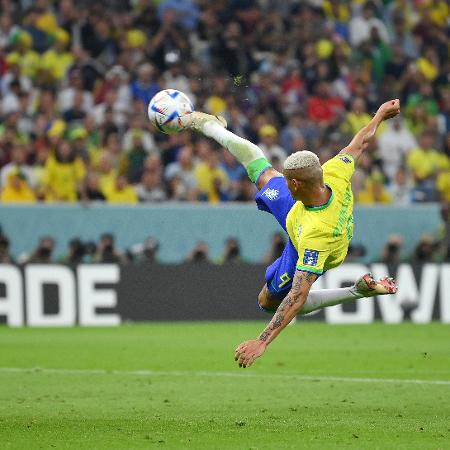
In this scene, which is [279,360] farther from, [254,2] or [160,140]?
[254,2]

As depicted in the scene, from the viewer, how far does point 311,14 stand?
24969mm

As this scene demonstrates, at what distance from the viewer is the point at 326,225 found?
9.66m

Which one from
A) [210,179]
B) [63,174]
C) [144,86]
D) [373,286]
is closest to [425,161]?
[210,179]

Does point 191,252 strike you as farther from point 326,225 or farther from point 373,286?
point 326,225

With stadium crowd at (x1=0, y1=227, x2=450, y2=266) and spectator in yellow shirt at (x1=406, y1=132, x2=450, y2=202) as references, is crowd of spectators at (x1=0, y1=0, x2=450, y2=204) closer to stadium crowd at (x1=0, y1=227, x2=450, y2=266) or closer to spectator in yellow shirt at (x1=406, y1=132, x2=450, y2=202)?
spectator in yellow shirt at (x1=406, y1=132, x2=450, y2=202)

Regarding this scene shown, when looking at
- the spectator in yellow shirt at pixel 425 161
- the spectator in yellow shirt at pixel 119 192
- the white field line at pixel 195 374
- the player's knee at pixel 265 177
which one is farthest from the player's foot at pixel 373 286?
the spectator in yellow shirt at pixel 425 161

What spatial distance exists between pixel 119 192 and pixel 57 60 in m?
3.04

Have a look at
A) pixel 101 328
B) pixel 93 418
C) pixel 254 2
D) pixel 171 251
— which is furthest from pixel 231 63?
pixel 93 418

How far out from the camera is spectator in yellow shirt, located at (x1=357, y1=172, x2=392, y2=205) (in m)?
22.3

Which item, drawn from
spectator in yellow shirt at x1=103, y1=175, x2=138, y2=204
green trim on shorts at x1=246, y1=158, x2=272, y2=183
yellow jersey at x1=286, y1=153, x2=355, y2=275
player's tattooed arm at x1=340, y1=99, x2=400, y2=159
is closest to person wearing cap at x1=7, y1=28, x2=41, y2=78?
spectator in yellow shirt at x1=103, y1=175, x2=138, y2=204

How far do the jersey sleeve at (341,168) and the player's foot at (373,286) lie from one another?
3.10ft

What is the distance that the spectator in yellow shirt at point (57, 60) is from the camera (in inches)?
849

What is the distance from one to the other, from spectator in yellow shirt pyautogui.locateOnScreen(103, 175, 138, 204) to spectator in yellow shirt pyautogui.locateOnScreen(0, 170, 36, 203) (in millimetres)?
1338

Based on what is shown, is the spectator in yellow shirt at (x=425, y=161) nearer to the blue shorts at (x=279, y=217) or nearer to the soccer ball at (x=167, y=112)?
the soccer ball at (x=167, y=112)
